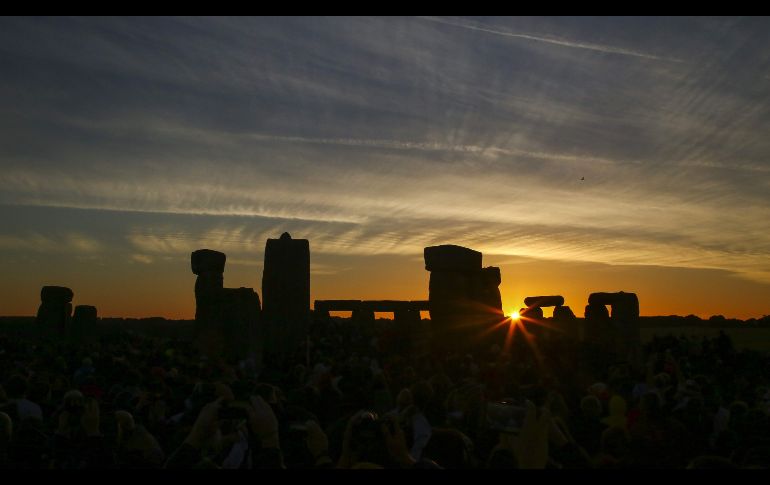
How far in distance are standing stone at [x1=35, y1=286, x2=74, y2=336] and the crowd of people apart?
1821 centimetres

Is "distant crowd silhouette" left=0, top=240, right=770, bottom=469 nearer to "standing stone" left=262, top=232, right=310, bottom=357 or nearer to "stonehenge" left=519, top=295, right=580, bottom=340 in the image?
"standing stone" left=262, top=232, right=310, bottom=357

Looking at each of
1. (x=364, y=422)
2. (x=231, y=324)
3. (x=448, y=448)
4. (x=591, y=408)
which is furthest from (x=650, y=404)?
(x=231, y=324)

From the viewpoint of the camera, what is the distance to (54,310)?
29484mm

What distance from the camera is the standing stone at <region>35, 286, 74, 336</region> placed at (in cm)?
2928

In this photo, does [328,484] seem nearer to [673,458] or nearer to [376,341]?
[673,458]

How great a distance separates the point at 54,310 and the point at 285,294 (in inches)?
444

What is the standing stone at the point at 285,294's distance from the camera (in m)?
24.0

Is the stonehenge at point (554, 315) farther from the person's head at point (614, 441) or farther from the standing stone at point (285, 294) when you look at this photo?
the person's head at point (614, 441)

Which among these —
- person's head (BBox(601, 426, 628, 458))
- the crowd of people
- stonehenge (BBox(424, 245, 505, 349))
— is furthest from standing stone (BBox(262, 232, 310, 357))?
person's head (BBox(601, 426, 628, 458))

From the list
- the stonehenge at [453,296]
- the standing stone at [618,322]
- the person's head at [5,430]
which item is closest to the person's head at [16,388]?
the person's head at [5,430]

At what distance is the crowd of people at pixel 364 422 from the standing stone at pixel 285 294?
38.1ft

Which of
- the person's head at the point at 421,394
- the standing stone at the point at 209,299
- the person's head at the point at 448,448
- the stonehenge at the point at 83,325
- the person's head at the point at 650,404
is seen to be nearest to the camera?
the person's head at the point at 448,448

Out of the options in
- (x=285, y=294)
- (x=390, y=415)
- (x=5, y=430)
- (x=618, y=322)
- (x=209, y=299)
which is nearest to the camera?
(x=390, y=415)

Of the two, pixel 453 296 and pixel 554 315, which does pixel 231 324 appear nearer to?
pixel 453 296
